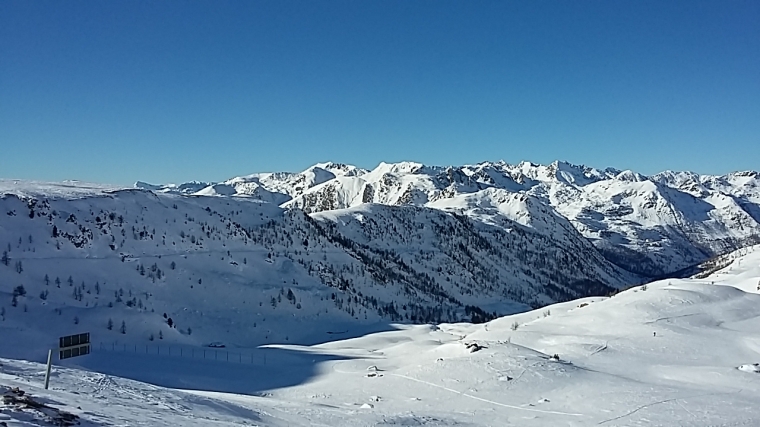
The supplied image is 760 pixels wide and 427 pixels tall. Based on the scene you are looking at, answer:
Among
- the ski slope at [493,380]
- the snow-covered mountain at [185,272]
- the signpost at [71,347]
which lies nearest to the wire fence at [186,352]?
the ski slope at [493,380]

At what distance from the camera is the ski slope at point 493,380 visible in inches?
778

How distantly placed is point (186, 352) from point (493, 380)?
1175 inches

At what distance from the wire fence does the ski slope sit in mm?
1753

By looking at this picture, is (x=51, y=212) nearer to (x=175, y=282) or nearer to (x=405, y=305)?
(x=175, y=282)

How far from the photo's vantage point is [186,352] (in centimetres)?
4756

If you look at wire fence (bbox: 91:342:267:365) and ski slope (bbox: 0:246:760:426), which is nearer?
ski slope (bbox: 0:246:760:426)

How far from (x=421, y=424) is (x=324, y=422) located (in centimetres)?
420

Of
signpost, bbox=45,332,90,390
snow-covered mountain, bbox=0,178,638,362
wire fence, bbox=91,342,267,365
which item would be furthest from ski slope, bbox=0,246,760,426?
snow-covered mountain, bbox=0,178,638,362

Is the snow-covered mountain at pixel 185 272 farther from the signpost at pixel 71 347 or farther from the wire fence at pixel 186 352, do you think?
the signpost at pixel 71 347

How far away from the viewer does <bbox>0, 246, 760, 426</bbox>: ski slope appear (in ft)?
64.8

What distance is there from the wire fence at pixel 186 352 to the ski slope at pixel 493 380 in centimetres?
175

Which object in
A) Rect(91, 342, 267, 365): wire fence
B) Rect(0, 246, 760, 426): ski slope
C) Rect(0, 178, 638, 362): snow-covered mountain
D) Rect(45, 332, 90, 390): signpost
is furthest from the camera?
Rect(0, 178, 638, 362): snow-covered mountain

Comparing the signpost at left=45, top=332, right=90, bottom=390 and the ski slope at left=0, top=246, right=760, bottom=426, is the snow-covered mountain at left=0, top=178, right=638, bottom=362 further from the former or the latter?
the signpost at left=45, top=332, right=90, bottom=390

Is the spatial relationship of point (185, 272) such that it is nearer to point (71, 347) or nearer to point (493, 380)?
point (493, 380)
